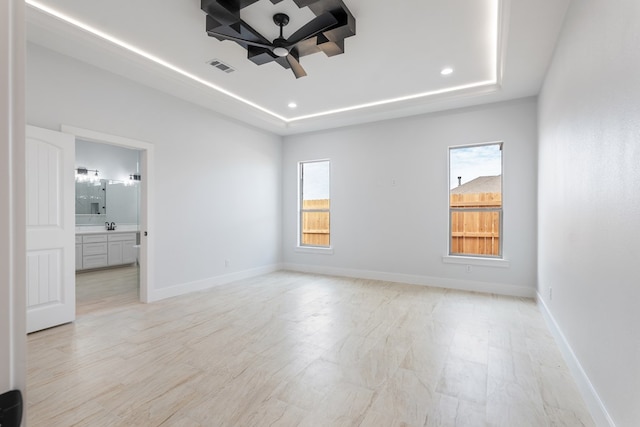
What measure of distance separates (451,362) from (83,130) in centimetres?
440

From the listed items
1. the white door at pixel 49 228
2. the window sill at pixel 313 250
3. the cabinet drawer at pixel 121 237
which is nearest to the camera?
the white door at pixel 49 228

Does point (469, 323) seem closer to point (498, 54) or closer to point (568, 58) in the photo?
point (568, 58)

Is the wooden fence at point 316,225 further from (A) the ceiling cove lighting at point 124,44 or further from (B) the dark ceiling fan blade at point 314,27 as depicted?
(B) the dark ceiling fan blade at point 314,27

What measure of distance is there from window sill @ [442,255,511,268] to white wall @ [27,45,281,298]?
132 inches

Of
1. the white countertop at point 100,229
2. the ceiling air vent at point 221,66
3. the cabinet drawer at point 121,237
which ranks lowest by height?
the cabinet drawer at point 121,237

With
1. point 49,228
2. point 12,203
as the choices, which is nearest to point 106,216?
point 49,228

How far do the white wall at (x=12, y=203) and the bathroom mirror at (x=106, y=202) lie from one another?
25.3 ft

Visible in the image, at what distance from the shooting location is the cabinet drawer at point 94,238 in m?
6.05

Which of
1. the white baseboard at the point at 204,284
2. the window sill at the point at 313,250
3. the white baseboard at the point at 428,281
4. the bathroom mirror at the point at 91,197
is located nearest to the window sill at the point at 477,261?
the white baseboard at the point at 428,281

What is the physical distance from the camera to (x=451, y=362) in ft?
8.30

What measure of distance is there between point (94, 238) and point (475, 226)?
7069mm

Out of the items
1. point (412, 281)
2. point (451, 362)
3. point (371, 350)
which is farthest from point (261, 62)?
point (412, 281)

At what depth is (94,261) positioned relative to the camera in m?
6.18

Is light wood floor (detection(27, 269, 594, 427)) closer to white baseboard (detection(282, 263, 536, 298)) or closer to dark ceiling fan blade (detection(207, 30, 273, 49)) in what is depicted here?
white baseboard (detection(282, 263, 536, 298))
